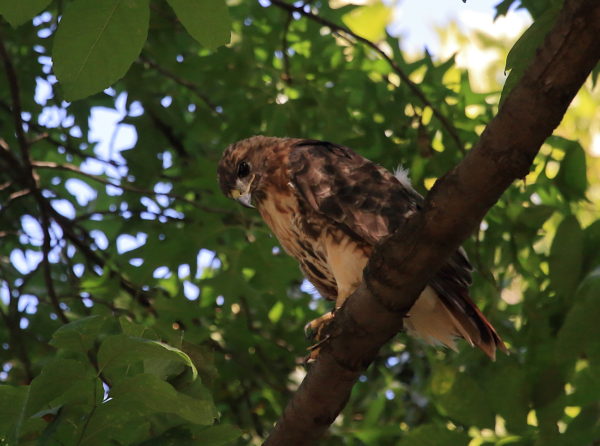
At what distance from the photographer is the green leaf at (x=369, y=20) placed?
18.5 feet

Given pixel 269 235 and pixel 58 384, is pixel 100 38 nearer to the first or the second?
pixel 58 384

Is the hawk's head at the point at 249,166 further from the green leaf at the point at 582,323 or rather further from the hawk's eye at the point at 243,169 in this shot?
the green leaf at the point at 582,323

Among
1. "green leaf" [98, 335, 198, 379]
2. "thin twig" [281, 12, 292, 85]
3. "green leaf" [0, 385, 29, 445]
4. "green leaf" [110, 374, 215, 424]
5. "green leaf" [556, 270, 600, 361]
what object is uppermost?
"thin twig" [281, 12, 292, 85]

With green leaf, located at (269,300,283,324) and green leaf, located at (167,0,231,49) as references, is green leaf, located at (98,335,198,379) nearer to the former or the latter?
green leaf, located at (167,0,231,49)

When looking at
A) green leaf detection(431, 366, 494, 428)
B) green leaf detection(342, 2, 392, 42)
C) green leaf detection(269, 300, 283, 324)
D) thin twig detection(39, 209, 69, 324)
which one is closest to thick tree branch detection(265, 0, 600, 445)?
green leaf detection(431, 366, 494, 428)

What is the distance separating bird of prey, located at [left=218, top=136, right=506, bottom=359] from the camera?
3518 mm

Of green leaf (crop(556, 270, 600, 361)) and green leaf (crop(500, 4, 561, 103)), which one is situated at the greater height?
green leaf (crop(500, 4, 561, 103))

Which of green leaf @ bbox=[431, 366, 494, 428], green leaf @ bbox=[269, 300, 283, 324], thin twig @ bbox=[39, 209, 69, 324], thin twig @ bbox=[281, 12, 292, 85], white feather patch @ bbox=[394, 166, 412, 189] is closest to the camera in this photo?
green leaf @ bbox=[431, 366, 494, 428]

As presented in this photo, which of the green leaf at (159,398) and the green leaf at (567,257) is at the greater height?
the green leaf at (567,257)

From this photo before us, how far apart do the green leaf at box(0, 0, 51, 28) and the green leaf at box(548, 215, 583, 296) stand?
80.8 inches

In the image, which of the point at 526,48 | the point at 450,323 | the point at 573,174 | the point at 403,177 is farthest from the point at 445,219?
the point at 573,174

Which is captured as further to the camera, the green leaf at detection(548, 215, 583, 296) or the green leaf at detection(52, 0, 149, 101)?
the green leaf at detection(548, 215, 583, 296)

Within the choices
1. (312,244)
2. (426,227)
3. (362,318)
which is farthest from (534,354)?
(426,227)

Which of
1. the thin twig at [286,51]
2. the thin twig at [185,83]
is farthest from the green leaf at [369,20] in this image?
the thin twig at [185,83]
